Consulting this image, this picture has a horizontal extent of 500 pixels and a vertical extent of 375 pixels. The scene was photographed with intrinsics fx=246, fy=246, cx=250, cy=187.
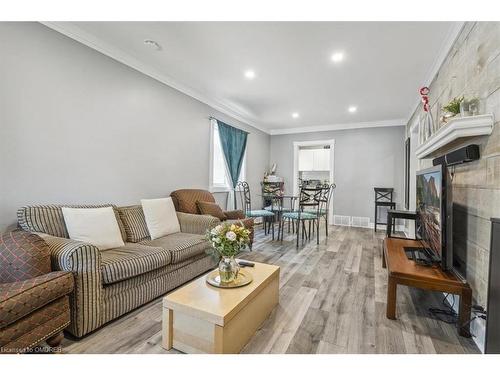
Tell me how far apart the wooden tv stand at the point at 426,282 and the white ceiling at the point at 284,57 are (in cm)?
218

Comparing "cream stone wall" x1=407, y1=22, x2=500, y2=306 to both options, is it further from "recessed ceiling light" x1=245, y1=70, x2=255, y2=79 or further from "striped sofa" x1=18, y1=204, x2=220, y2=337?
"striped sofa" x1=18, y1=204, x2=220, y2=337

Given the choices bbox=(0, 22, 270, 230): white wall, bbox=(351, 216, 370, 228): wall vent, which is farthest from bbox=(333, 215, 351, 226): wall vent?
bbox=(0, 22, 270, 230): white wall

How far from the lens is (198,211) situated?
372 cm

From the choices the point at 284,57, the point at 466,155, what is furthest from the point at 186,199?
the point at 466,155

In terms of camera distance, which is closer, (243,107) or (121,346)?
(121,346)

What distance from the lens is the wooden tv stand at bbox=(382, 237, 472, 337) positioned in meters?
1.70

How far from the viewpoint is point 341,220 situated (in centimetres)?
Answer: 627

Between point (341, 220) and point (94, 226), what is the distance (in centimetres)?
554

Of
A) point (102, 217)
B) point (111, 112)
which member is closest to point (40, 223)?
point (102, 217)

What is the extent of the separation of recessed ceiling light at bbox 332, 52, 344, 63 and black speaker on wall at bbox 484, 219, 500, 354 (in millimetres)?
2337

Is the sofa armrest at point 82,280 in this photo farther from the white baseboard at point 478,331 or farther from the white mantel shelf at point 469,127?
the white mantel shelf at point 469,127

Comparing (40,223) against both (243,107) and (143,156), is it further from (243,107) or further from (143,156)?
(243,107)
